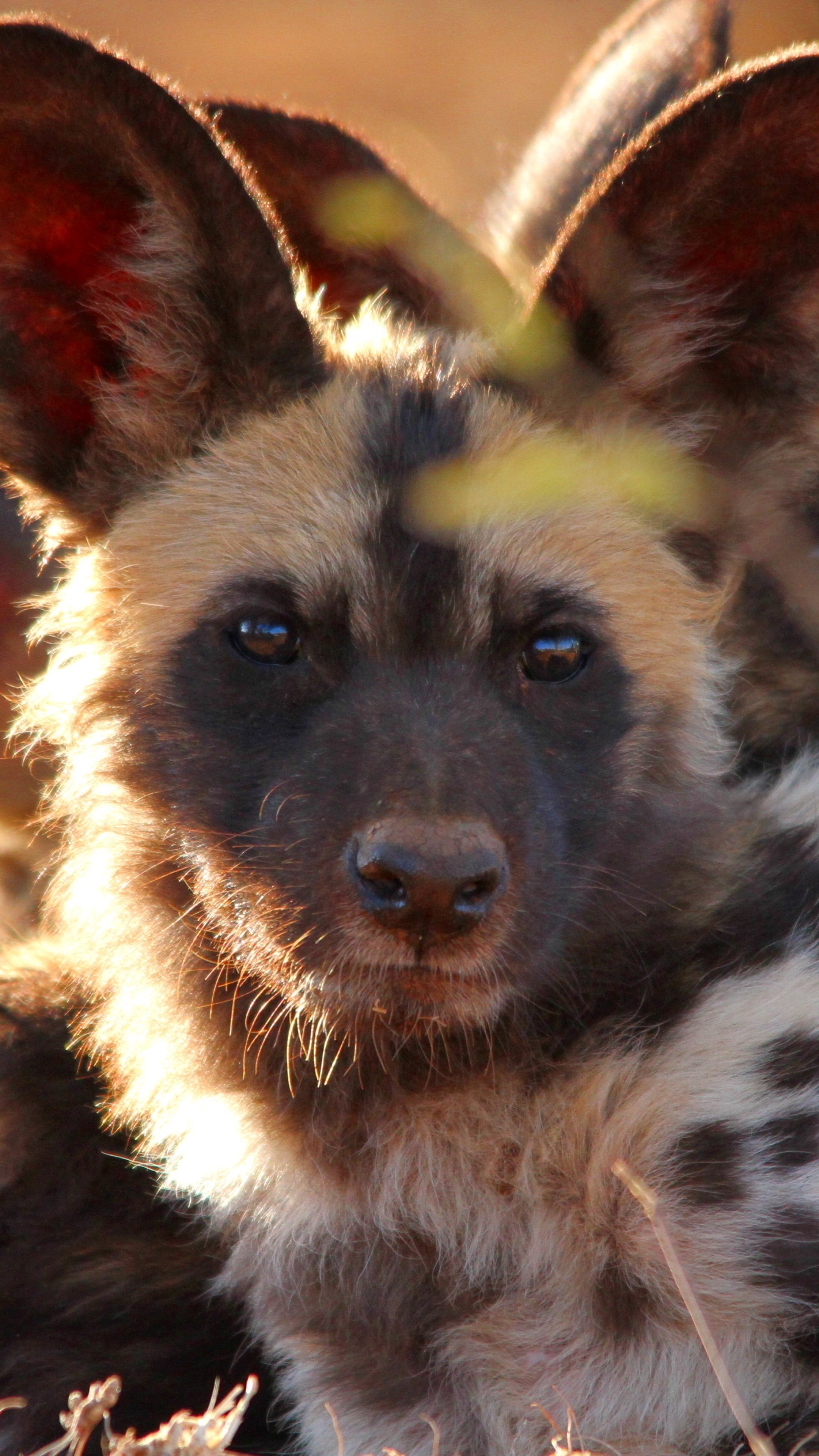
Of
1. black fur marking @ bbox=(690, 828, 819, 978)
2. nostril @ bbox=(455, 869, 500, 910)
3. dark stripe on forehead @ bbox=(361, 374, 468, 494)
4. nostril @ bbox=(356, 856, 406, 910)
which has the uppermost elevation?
dark stripe on forehead @ bbox=(361, 374, 468, 494)

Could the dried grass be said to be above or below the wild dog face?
below

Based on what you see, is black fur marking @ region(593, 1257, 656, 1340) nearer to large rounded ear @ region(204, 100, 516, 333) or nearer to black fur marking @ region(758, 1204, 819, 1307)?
black fur marking @ region(758, 1204, 819, 1307)

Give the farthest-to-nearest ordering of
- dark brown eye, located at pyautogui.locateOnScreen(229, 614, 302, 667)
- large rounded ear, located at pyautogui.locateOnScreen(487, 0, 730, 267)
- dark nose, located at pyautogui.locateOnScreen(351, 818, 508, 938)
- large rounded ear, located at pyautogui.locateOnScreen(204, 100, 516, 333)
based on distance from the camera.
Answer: large rounded ear, located at pyautogui.locateOnScreen(487, 0, 730, 267) < large rounded ear, located at pyautogui.locateOnScreen(204, 100, 516, 333) < dark brown eye, located at pyautogui.locateOnScreen(229, 614, 302, 667) < dark nose, located at pyautogui.locateOnScreen(351, 818, 508, 938)

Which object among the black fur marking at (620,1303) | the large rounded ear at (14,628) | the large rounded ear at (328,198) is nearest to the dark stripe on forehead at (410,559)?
the large rounded ear at (328,198)

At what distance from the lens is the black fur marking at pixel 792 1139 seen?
251cm

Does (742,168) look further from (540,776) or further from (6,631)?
(6,631)

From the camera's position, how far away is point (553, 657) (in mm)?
2654

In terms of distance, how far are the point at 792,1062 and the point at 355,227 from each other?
6.08ft

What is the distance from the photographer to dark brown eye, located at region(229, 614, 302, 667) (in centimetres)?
262

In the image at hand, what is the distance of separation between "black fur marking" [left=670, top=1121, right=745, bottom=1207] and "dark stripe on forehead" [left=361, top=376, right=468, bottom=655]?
81cm

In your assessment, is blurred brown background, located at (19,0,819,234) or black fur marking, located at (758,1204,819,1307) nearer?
black fur marking, located at (758,1204,819,1307)

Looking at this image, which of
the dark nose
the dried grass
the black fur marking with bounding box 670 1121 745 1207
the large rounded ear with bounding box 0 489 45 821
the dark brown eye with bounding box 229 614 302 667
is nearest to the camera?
the dried grass

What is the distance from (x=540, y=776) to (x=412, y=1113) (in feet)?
1.89

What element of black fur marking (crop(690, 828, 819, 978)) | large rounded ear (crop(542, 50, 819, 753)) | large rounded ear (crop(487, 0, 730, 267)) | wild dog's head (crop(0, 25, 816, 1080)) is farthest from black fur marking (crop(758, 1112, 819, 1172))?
large rounded ear (crop(487, 0, 730, 267))
